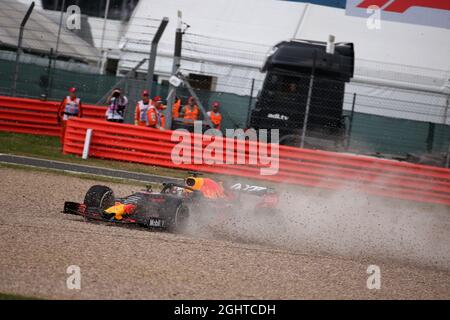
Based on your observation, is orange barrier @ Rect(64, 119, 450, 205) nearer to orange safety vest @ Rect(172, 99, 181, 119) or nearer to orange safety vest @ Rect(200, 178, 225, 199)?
orange safety vest @ Rect(172, 99, 181, 119)

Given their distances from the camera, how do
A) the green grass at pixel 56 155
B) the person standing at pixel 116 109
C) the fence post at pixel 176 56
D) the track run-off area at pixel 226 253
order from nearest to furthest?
1. the track run-off area at pixel 226 253
2. the green grass at pixel 56 155
3. the fence post at pixel 176 56
4. the person standing at pixel 116 109

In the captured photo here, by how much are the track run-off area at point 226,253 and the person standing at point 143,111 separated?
5.63 meters

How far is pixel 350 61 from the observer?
18.8 metres

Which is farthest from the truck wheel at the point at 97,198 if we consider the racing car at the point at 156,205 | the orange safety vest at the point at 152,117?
the orange safety vest at the point at 152,117

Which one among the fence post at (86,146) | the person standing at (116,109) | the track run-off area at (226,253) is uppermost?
the person standing at (116,109)

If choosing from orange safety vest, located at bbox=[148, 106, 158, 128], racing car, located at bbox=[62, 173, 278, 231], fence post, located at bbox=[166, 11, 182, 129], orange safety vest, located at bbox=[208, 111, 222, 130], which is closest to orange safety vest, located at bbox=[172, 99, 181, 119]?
orange safety vest, located at bbox=[208, 111, 222, 130]

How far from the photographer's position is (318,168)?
1720 centimetres

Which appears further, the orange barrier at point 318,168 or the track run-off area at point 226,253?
the orange barrier at point 318,168

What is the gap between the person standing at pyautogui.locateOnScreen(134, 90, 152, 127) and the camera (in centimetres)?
1850

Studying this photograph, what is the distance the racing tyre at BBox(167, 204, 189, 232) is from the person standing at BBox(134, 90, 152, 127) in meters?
8.61

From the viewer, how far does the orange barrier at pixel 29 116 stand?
2031 cm

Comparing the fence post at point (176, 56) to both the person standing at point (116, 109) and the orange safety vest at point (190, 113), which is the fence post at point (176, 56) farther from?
the person standing at point (116, 109)

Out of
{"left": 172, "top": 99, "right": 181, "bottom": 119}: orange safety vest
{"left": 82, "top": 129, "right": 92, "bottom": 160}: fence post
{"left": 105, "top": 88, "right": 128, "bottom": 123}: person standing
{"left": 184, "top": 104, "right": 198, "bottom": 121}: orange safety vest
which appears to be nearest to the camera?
{"left": 82, "top": 129, "right": 92, "bottom": 160}: fence post

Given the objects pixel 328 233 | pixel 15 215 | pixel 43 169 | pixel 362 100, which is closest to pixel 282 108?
pixel 362 100
